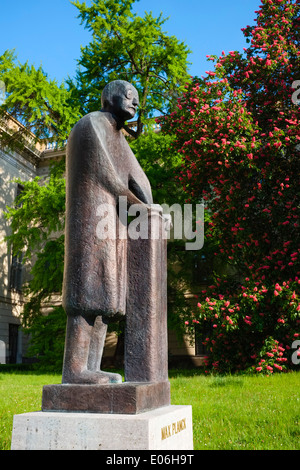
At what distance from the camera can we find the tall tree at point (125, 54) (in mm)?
17391

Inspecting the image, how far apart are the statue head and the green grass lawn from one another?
10.6 ft

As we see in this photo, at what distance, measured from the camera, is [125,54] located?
58.7 ft

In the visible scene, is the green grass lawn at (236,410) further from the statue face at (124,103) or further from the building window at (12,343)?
the building window at (12,343)

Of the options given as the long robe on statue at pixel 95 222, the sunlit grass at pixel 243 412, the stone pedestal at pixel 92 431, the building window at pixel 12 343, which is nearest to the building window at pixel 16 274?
the building window at pixel 12 343

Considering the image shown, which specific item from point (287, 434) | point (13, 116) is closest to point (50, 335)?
point (13, 116)

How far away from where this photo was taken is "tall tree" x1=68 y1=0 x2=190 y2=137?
1739 cm

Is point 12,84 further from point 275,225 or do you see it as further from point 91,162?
point 91,162

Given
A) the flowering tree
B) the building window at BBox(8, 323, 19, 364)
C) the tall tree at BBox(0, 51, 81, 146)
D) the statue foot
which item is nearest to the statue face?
the statue foot

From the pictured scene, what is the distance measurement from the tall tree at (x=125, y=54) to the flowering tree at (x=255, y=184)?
5.16 meters

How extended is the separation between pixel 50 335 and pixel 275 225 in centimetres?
994

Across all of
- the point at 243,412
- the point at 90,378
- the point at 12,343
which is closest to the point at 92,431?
the point at 90,378

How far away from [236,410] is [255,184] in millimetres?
7105
